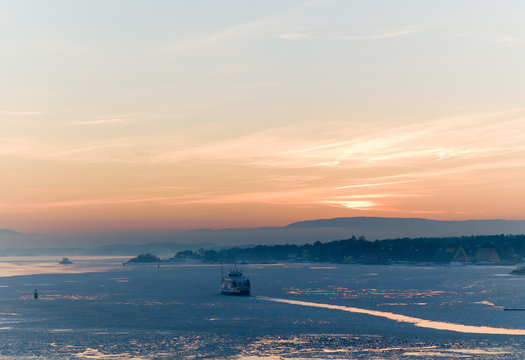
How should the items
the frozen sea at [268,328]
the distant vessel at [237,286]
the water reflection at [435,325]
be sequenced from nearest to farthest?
the frozen sea at [268,328] < the water reflection at [435,325] < the distant vessel at [237,286]

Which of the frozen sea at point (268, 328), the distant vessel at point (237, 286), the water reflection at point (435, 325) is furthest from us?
the distant vessel at point (237, 286)

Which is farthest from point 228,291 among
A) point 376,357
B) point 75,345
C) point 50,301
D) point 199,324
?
point 376,357

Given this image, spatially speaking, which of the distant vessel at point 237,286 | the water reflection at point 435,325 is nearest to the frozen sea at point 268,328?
the water reflection at point 435,325

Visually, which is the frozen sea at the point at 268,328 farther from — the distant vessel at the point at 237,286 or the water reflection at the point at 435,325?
the distant vessel at the point at 237,286

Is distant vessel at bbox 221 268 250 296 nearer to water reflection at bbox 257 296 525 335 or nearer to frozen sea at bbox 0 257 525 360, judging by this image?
frozen sea at bbox 0 257 525 360

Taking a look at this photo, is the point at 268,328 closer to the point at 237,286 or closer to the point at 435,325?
the point at 435,325

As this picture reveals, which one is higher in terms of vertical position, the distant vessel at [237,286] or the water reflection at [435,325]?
the distant vessel at [237,286]

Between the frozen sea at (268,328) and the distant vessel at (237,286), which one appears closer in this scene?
the frozen sea at (268,328)

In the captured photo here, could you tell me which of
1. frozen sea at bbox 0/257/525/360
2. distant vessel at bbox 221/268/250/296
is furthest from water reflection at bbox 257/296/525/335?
distant vessel at bbox 221/268/250/296

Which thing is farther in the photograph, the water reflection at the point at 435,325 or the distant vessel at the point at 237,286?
the distant vessel at the point at 237,286

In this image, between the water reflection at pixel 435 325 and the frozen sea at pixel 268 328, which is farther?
the water reflection at pixel 435 325

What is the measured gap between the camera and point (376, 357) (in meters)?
60.7

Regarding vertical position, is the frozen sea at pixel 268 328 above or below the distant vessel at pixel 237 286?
below

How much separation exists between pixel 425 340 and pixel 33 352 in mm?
41942
